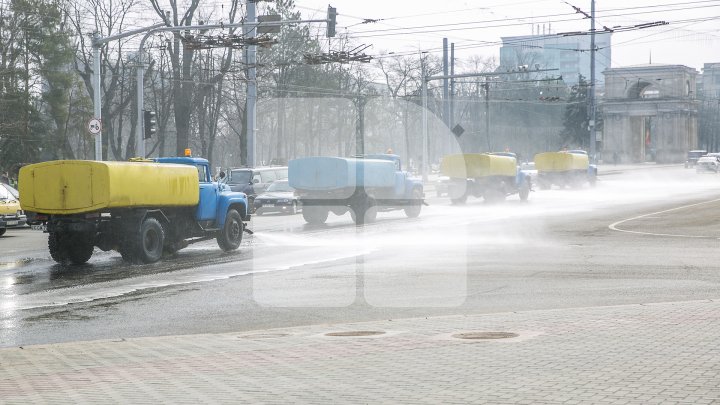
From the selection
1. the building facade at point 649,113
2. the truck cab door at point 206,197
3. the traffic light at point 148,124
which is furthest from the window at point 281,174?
the building facade at point 649,113

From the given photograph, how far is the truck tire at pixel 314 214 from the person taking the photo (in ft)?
111

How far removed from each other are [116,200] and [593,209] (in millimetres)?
25005

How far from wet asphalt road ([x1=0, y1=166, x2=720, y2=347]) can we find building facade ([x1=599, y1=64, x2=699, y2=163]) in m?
88.3

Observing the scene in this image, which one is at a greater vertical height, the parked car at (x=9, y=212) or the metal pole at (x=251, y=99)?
the metal pole at (x=251, y=99)

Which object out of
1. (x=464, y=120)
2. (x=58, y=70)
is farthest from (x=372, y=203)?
(x=464, y=120)

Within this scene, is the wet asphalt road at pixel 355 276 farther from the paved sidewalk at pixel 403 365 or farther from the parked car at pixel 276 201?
the parked car at pixel 276 201

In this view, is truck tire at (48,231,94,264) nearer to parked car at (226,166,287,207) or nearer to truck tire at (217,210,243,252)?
truck tire at (217,210,243,252)

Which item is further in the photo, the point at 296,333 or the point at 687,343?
the point at 296,333

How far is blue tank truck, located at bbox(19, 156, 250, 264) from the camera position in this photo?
21406 mm

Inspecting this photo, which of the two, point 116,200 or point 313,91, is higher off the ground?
point 313,91

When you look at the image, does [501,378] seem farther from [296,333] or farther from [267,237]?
[267,237]

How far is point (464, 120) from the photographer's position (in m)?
119

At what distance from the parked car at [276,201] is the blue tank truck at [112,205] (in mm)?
16043

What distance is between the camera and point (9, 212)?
3231cm
